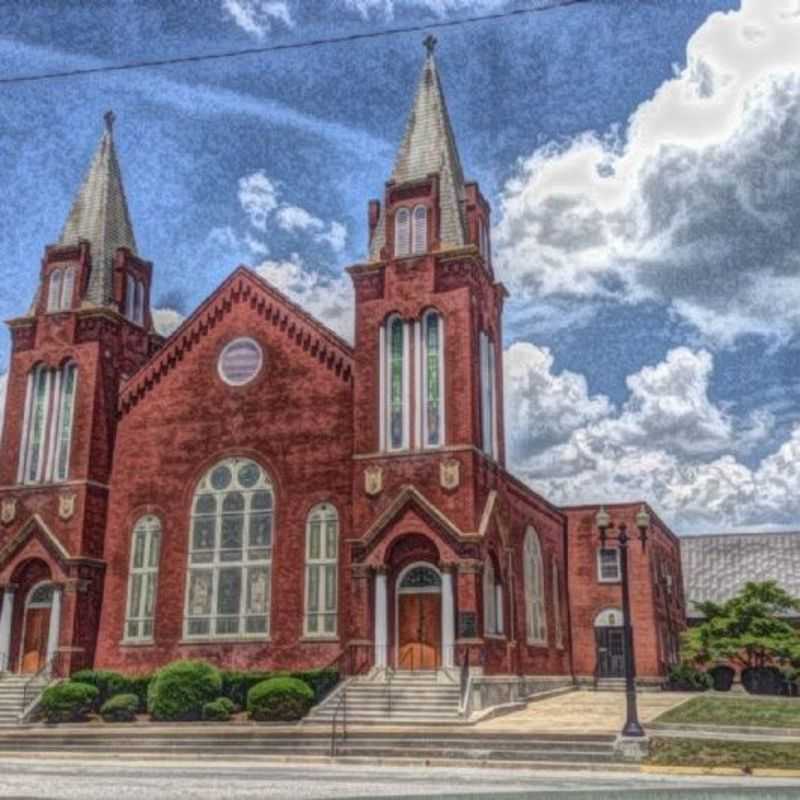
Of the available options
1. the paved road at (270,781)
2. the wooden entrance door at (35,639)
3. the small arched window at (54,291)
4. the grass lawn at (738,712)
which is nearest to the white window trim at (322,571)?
the wooden entrance door at (35,639)

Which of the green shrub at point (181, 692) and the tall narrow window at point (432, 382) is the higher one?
the tall narrow window at point (432, 382)

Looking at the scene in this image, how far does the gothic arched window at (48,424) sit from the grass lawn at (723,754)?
75.4ft

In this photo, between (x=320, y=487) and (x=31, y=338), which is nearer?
(x=320, y=487)

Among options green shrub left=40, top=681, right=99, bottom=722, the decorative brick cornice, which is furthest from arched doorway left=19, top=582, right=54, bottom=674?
the decorative brick cornice

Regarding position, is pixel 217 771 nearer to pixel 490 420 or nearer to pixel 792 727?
pixel 792 727

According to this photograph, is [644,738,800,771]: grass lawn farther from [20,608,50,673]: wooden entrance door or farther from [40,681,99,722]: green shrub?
[20,608,50,673]: wooden entrance door

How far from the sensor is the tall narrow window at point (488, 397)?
31.8m

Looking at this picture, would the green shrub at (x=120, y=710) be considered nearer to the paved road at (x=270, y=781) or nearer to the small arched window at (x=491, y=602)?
the paved road at (x=270, y=781)

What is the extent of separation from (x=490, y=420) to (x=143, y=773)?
17.4 m

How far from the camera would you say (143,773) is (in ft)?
59.1

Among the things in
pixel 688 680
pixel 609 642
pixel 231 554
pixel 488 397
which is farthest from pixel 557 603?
pixel 231 554

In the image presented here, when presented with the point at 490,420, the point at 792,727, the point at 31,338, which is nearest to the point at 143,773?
the point at 792,727

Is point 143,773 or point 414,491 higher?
point 414,491

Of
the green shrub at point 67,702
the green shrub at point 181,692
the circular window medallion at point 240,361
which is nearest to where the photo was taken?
the green shrub at point 181,692
